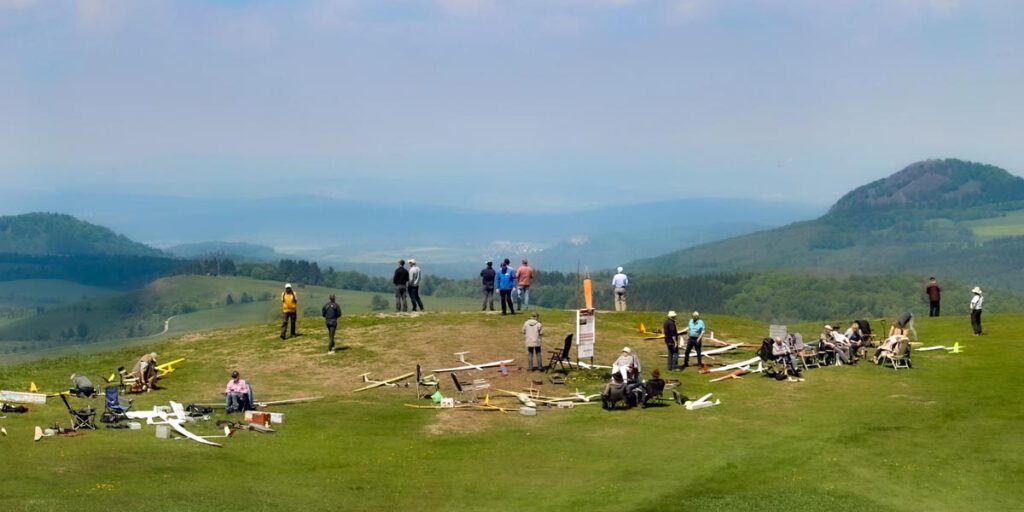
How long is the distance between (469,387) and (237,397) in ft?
30.5

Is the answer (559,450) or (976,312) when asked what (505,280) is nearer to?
(559,450)

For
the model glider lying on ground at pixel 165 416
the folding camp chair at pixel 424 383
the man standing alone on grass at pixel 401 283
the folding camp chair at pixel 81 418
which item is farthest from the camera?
the man standing alone on grass at pixel 401 283

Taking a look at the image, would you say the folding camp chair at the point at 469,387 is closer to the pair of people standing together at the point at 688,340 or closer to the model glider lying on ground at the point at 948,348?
the pair of people standing together at the point at 688,340

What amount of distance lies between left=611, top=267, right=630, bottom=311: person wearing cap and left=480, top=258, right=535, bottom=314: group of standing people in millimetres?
5146

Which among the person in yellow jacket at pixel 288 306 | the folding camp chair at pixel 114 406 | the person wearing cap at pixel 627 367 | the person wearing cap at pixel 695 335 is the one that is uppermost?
the person in yellow jacket at pixel 288 306

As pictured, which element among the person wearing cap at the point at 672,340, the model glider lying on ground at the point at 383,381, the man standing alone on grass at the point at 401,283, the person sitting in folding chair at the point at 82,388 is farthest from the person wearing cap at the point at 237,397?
the man standing alone on grass at the point at 401,283

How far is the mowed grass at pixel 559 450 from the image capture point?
25.7m

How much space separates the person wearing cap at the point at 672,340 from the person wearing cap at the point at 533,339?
5292mm

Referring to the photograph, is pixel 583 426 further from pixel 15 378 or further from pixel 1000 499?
pixel 15 378

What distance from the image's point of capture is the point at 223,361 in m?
44.8

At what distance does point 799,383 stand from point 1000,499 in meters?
14.0

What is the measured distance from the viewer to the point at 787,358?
4138 centimetres

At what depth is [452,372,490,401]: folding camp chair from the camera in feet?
125

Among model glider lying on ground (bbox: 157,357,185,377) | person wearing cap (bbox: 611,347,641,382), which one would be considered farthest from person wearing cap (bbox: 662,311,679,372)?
model glider lying on ground (bbox: 157,357,185,377)
